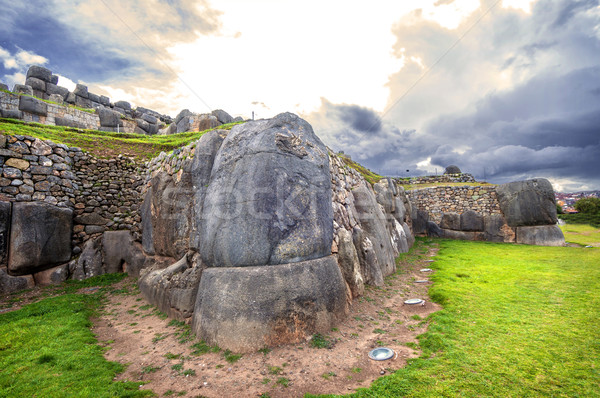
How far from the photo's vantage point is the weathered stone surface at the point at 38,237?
8523mm

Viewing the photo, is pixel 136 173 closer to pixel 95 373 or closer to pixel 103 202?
pixel 103 202

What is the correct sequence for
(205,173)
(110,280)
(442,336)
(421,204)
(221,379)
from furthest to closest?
(421,204) → (110,280) → (205,173) → (442,336) → (221,379)

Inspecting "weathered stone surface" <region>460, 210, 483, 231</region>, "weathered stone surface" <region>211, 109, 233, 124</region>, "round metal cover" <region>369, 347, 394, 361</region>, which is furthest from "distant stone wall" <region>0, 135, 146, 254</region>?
"weathered stone surface" <region>460, 210, 483, 231</region>

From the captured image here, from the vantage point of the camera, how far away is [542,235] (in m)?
16.1

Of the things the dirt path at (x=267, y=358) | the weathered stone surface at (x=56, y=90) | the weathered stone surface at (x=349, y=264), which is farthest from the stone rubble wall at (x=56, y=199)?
the weathered stone surface at (x=56, y=90)

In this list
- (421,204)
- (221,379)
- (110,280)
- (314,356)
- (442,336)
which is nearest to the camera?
(221,379)

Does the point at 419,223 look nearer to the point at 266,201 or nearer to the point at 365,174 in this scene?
the point at 365,174

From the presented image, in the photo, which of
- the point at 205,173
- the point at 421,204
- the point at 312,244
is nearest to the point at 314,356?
the point at 312,244

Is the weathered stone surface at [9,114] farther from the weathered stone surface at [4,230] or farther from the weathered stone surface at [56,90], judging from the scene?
the weathered stone surface at [56,90]

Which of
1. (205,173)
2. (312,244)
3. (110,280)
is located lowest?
(110,280)

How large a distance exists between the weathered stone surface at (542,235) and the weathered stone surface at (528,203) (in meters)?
0.39

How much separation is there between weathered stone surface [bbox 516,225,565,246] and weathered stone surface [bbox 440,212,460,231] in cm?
415

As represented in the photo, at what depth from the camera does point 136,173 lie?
1216 centimetres

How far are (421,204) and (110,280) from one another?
23440 mm
